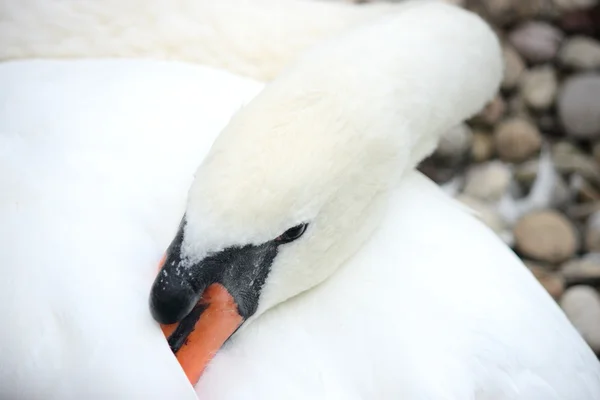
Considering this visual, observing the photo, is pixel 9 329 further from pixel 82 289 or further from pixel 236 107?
pixel 236 107

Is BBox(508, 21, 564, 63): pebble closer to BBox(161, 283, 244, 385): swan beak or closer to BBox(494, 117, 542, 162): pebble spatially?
BBox(494, 117, 542, 162): pebble

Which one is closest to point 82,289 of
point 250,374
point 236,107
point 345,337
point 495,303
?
point 250,374

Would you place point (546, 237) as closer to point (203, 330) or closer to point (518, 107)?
point (518, 107)

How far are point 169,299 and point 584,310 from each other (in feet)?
3.83

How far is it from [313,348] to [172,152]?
1.24 ft

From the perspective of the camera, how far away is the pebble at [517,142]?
1964 millimetres

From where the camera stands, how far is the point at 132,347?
790 millimetres

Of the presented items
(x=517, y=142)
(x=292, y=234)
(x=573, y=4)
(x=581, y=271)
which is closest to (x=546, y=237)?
(x=581, y=271)

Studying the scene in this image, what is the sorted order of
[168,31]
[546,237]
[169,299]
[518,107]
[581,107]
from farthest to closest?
[518,107]
[581,107]
[546,237]
[168,31]
[169,299]

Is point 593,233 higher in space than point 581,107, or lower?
lower

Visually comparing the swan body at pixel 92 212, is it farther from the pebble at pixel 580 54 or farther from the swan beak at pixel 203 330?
the pebble at pixel 580 54

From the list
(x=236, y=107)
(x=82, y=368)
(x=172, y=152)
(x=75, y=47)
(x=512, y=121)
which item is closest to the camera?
(x=82, y=368)

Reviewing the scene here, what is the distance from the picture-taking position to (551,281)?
166 cm

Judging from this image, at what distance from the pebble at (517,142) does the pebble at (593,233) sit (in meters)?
0.28
